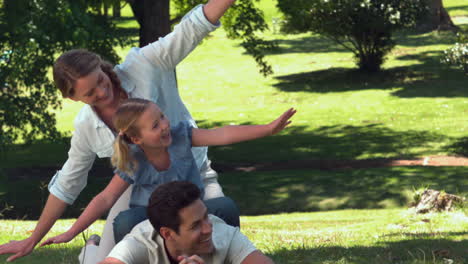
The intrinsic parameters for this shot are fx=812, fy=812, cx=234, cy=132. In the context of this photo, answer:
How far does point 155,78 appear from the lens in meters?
4.62

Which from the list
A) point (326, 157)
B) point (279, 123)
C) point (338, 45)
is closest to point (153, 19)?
point (326, 157)

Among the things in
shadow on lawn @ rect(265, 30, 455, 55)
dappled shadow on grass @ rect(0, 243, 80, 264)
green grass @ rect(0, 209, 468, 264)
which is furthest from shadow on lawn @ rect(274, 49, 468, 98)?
dappled shadow on grass @ rect(0, 243, 80, 264)

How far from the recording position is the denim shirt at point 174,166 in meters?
4.22

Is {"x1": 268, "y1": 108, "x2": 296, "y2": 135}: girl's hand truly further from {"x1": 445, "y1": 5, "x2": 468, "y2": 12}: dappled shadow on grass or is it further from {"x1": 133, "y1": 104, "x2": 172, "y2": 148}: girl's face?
{"x1": 445, "y1": 5, "x2": 468, "y2": 12}: dappled shadow on grass

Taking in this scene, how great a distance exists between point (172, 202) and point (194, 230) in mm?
169

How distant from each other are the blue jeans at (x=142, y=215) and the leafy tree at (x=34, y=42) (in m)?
9.57

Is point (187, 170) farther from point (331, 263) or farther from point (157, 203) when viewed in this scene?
point (331, 263)

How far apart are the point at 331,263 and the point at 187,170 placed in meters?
2.17

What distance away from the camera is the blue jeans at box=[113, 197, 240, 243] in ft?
14.0

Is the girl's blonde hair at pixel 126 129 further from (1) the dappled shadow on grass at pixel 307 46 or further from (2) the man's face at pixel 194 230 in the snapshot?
(1) the dappled shadow on grass at pixel 307 46

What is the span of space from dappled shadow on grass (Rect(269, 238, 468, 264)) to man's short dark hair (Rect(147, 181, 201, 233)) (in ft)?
8.32

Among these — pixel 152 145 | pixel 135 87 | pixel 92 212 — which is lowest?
pixel 92 212

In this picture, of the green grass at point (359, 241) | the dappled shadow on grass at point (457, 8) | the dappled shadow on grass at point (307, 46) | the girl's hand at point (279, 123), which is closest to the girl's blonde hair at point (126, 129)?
the girl's hand at point (279, 123)

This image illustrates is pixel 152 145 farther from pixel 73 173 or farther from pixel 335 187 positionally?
pixel 335 187
